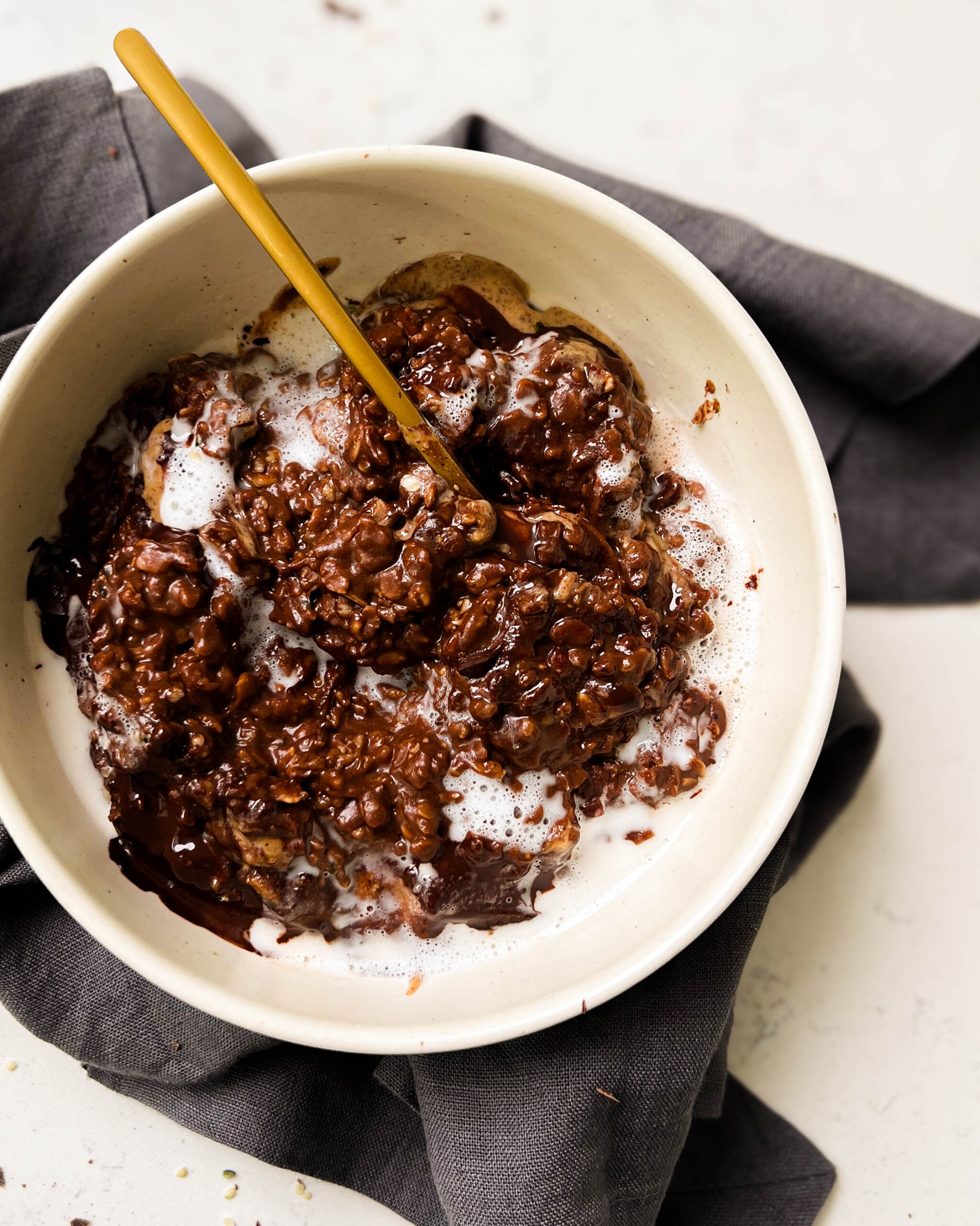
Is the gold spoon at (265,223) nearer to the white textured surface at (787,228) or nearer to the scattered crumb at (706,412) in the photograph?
the scattered crumb at (706,412)

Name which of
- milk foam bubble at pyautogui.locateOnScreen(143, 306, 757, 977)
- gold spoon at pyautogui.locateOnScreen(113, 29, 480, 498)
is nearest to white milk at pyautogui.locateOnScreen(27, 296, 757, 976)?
milk foam bubble at pyautogui.locateOnScreen(143, 306, 757, 977)

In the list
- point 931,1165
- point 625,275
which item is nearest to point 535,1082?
point 931,1165

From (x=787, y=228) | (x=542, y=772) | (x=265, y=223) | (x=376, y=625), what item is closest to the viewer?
(x=265, y=223)

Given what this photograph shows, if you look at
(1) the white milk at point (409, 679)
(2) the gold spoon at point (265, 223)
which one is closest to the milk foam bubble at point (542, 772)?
(1) the white milk at point (409, 679)

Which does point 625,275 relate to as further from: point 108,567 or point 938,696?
point 938,696

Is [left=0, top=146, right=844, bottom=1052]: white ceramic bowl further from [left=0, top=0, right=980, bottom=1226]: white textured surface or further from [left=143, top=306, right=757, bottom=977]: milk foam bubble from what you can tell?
[left=0, top=0, right=980, bottom=1226]: white textured surface

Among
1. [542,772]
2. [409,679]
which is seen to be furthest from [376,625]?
[542,772]

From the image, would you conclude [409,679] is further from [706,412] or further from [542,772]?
[706,412]
